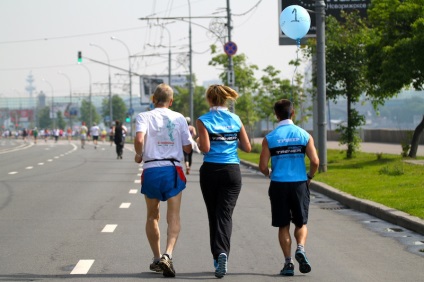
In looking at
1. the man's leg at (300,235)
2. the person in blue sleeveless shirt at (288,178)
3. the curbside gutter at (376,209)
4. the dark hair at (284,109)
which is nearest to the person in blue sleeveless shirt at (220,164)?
the person in blue sleeveless shirt at (288,178)

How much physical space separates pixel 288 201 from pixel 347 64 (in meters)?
22.7

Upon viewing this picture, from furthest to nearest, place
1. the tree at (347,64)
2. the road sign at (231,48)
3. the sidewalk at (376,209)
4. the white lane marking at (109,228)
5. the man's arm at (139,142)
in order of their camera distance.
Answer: the road sign at (231,48) → the tree at (347,64) → the sidewalk at (376,209) → the white lane marking at (109,228) → the man's arm at (139,142)

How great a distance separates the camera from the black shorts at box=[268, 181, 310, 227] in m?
9.20

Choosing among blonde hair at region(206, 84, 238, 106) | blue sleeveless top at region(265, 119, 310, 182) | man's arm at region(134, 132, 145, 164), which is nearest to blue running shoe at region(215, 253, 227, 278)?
blue sleeveless top at region(265, 119, 310, 182)

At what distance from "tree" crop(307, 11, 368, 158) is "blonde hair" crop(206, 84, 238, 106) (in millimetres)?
22261

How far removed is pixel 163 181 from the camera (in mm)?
9055

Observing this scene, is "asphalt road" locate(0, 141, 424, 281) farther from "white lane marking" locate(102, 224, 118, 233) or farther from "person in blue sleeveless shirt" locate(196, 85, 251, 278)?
"person in blue sleeveless shirt" locate(196, 85, 251, 278)

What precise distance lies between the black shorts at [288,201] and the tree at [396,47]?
62.7ft

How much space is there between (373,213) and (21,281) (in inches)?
311

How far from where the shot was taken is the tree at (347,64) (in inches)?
1240

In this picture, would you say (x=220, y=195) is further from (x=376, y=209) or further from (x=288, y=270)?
(x=376, y=209)

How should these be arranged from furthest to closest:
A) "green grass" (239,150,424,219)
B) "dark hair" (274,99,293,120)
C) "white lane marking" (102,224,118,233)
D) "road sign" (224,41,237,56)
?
"road sign" (224,41,237,56) → "green grass" (239,150,424,219) → "white lane marking" (102,224,118,233) → "dark hair" (274,99,293,120)

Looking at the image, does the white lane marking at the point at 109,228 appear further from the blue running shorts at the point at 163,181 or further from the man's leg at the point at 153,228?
the blue running shorts at the point at 163,181

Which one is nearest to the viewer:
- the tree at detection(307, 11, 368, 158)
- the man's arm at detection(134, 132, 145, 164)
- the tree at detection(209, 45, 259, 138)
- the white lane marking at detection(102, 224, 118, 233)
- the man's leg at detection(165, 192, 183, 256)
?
the man's arm at detection(134, 132, 145, 164)
